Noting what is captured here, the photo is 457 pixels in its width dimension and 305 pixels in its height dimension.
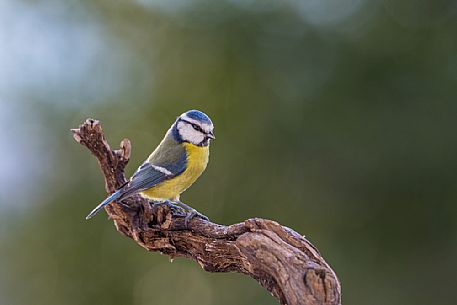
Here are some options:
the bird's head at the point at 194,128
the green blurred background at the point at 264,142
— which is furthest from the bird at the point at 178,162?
the green blurred background at the point at 264,142

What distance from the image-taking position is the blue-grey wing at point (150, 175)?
68.2 inches

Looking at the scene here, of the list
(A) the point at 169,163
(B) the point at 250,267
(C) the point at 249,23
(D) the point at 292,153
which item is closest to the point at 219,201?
(D) the point at 292,153

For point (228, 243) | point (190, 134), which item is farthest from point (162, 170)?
point (228, 243)

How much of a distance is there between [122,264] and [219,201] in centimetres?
69

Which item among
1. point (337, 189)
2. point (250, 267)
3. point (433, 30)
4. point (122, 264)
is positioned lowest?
point (250, 267)

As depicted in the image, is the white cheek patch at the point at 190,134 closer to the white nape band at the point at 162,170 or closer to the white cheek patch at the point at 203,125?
the white cheek patch at the point at 203,125

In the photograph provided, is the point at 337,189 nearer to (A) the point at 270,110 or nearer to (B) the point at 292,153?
(B) the point at 292,153

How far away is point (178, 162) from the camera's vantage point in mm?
1904

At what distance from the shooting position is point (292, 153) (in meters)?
3.41

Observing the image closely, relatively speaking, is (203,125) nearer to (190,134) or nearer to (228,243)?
(190,134)

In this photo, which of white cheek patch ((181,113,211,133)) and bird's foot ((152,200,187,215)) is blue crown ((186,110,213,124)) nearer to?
white cheek patch ((181,113,211,133))

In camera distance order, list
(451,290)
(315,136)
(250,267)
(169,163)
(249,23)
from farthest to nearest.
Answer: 1. (249,23)
2. (315,136)
3. (451,290)
4. (169,163)
5. (250,267)

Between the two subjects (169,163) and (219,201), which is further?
(219,201)

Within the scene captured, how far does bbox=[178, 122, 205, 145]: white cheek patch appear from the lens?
6.40 feet
